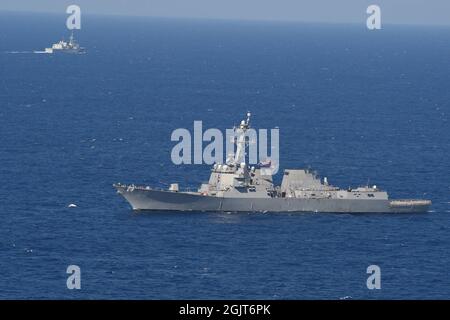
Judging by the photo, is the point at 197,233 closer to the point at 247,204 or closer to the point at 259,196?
the point at 247,204

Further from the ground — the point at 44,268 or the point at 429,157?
the point at 429,157

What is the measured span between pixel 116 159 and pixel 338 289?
229 feet

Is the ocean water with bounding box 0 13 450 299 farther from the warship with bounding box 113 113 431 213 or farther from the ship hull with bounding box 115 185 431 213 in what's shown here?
the warship with bounding box 113 113 431 213

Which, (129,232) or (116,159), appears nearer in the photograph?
(129,232)

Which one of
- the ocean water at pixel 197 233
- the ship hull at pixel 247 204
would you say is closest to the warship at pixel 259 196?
the ship hull at pixel 247 204

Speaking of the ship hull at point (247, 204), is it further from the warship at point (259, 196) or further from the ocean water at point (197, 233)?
the ocean water at point (197, 233)

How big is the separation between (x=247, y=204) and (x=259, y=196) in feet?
4.79

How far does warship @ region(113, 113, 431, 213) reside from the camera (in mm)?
115812

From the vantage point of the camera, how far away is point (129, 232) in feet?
345

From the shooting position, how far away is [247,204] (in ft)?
383

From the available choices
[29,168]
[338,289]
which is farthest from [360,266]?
[29,168]

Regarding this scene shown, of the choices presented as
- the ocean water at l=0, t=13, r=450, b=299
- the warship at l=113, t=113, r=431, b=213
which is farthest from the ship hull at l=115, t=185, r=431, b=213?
the ocean water at l=0, t=13, r=450, b=299
